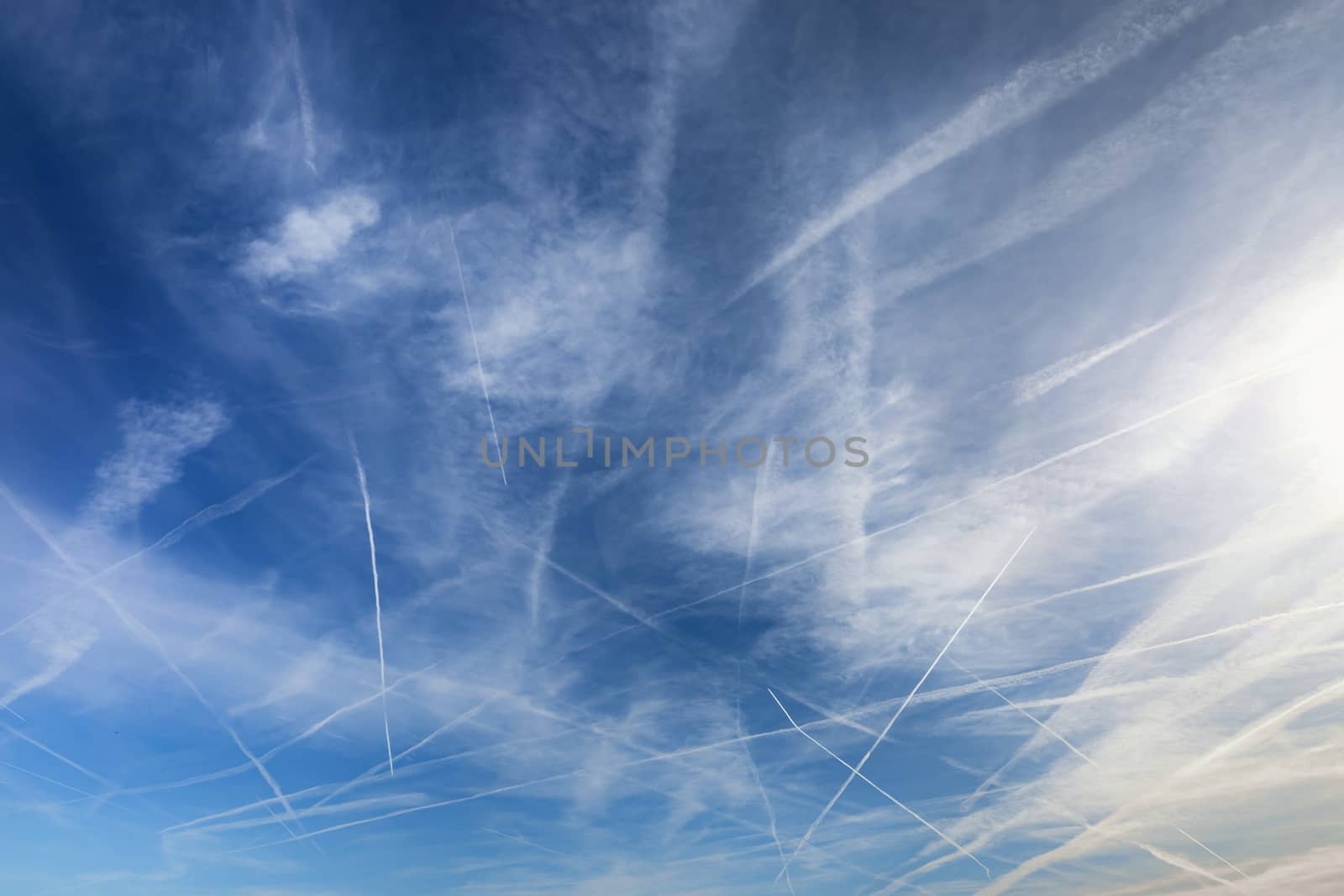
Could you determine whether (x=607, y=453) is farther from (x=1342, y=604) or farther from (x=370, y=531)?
(x=1342, y=604)

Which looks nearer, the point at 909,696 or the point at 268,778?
the point at 909,696

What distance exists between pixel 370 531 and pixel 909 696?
24.1m

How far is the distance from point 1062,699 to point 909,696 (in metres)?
6.35

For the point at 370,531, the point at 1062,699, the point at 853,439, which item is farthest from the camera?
the point at 1062,699

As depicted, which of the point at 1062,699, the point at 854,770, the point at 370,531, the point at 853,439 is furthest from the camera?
the point at 854,770

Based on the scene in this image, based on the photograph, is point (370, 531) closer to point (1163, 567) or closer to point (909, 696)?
point (909, 696)

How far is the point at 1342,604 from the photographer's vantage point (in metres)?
30.8

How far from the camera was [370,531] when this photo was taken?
30469 millimetres

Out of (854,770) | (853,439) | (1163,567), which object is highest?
(853,439)

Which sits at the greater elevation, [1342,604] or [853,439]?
[853,439]

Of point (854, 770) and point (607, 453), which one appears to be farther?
point (854, 770)

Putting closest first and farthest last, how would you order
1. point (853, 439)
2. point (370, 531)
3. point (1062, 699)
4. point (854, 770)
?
point (853, 439)
point (370, 531)
point (1062, 699)
point (854, 770)

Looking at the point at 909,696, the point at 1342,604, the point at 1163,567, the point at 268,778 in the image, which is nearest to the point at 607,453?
the point at 909,696

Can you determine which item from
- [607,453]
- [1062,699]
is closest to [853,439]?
[607,453]
